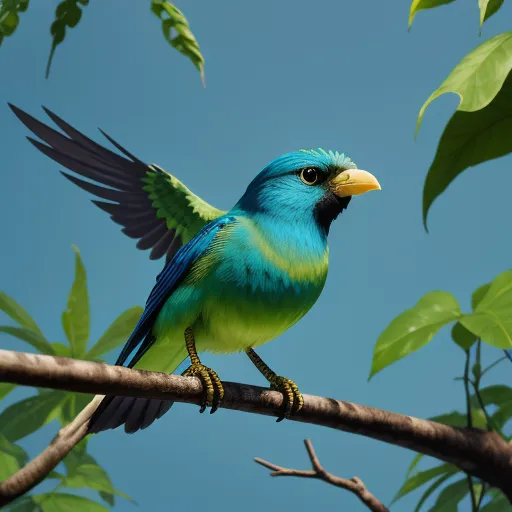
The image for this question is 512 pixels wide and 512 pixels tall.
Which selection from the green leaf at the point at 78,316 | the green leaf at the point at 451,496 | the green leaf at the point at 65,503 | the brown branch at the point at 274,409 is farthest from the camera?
the green leaf at the point at 78,316

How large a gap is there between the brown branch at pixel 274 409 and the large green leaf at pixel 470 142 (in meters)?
0.49

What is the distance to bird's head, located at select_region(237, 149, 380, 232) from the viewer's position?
65.1 inches

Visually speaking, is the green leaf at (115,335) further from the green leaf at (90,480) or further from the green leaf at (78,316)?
the green leaf at (90,480)

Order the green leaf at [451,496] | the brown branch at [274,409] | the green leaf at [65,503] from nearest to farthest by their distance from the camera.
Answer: the brown branch at [274,409]
the green leaf at [451,496]
the green leaf at [65,503]

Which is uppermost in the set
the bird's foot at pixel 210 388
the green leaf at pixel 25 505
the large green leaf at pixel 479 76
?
the large green leaf at pixel 479 76

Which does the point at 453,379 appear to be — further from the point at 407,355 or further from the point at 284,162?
the point at 284,162

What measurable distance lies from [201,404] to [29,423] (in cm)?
117

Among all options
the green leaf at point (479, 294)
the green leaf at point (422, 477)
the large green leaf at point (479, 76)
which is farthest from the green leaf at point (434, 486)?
the large green leaf at point (479, 76)

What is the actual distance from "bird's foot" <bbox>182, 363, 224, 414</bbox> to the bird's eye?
47cm

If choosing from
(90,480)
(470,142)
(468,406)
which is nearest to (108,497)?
(90,480)

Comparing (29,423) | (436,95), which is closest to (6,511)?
(29,423)

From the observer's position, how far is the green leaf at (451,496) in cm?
207

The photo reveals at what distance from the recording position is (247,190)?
5.75 ft

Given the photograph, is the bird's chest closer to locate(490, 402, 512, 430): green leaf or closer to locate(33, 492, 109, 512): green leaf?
locate(490, 402, 512, 430): green leaf
